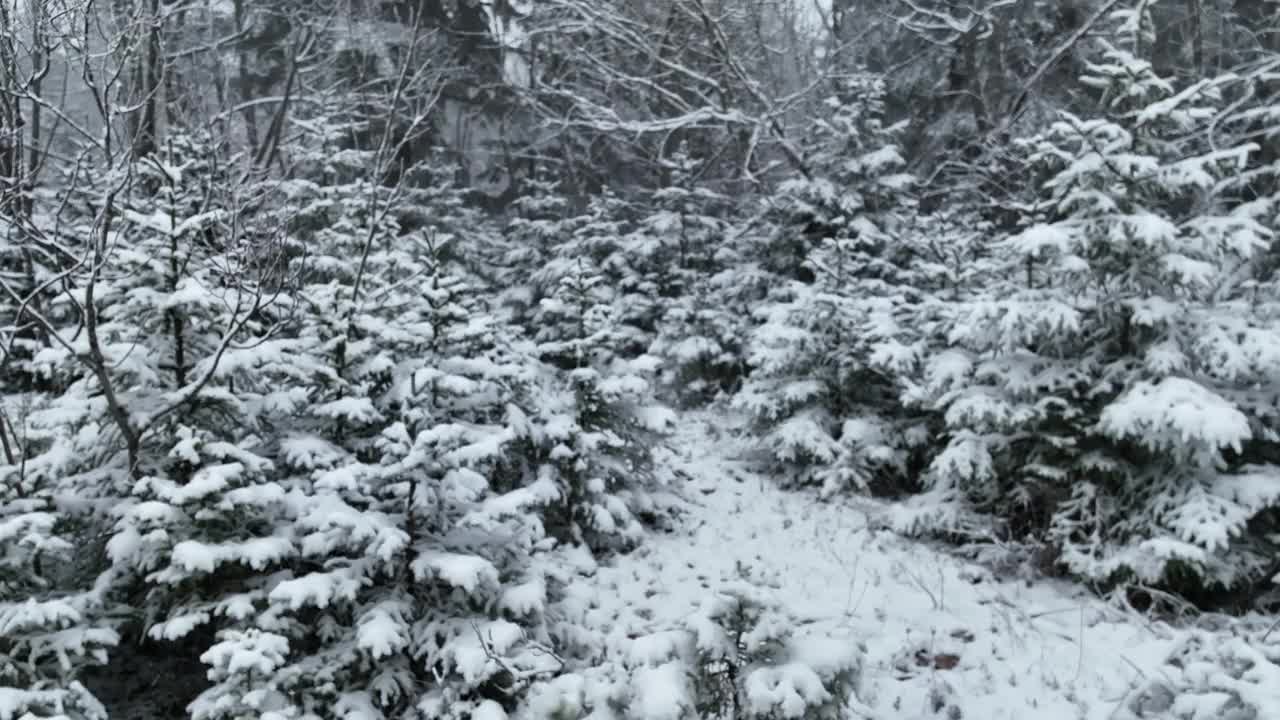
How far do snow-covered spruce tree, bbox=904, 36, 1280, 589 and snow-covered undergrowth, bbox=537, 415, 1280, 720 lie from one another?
73 cm

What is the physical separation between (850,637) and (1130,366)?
3.75 metres

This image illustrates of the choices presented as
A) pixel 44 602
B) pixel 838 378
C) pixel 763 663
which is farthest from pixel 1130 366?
pixel 44 602

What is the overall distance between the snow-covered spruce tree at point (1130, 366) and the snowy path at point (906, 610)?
2.01 feet

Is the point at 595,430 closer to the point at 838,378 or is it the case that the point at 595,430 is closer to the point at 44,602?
the point at 838,378

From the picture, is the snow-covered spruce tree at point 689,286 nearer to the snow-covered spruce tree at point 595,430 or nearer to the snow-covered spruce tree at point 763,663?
the snow-covered spruce tree at point 595,430

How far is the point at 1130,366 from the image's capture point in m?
7.32

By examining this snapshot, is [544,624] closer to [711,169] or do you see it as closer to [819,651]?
[819,651]

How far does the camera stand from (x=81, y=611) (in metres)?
5.22

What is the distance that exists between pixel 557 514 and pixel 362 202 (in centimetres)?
590

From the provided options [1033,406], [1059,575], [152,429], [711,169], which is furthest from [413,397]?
[711,169]

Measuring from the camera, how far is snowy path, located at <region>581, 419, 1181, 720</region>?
5.77 meters

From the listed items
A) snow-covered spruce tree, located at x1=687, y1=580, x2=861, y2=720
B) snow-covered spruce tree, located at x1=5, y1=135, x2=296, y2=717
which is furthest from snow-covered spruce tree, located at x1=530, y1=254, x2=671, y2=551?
snow-covered spruce tree, located at x1=687, y1=580, x2=861, y2=720

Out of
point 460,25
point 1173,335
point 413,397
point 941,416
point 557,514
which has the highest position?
point 460,25

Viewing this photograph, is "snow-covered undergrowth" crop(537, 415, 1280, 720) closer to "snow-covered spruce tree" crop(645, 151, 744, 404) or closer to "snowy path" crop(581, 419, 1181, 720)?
"snowy path" crop(581, 419, 1181, 720)
